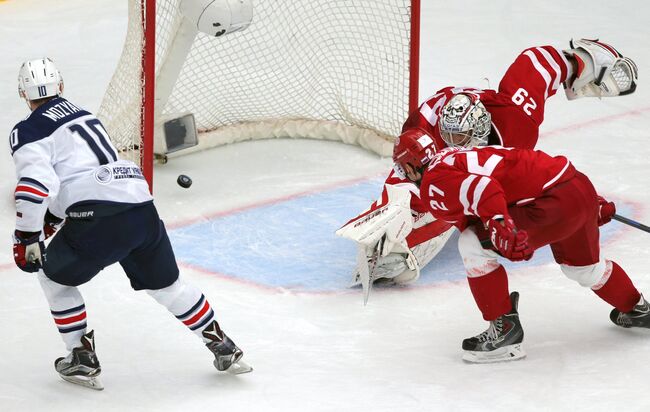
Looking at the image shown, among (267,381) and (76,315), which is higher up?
(76,315)

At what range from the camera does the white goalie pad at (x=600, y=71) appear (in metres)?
4.28

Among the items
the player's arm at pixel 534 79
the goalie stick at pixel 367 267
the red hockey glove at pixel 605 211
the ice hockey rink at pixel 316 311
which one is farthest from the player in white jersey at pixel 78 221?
the player's arm at pixel 534 79

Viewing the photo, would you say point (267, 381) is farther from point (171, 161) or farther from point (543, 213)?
point (171, 161)

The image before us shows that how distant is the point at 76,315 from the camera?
333cm

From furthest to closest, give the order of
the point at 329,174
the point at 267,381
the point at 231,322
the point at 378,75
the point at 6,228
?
the point at 378,75, the point at 329,174, the point at 6,228, the point at 231,322, the point at 267,381

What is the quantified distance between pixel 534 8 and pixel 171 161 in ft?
10.0

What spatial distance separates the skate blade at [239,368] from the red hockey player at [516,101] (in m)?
0.65

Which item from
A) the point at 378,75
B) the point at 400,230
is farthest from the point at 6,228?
the point at 378,75

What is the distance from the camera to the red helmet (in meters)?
3.51

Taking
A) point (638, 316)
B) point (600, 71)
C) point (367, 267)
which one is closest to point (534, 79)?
point (600, 71)

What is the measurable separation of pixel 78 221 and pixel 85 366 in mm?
439

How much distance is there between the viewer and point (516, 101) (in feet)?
13.4

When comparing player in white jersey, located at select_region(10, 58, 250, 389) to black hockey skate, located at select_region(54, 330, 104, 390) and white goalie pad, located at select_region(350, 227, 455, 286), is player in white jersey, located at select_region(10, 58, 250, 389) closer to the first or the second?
black hockey skate, located at select_region(54, 330, 104, 390)

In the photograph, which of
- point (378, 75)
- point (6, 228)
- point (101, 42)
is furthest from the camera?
point (101, 42)
